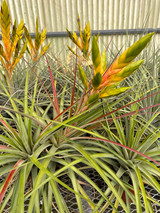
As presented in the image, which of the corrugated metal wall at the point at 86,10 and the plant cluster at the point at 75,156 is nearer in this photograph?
the plant cluster at the point at 75,156

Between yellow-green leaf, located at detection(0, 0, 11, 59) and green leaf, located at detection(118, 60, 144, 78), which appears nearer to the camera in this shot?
green leaf, located at detection(118, 60, 144, 78)

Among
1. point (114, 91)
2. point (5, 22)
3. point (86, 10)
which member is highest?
point (86, 10)

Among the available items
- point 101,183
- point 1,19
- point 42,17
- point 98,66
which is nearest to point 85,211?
point 101,183

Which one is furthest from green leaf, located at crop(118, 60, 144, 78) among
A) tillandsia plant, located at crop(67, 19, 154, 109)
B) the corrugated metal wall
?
the corrugated metal wall

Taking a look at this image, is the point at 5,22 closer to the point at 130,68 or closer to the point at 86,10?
the point at 130,68

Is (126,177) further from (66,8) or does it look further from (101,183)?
(66,8)

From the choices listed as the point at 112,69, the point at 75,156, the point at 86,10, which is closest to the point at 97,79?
the point at 112,69

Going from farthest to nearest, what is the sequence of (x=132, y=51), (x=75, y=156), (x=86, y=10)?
(x=86, y=10), (x=75, y=156), (x=132, y=51)

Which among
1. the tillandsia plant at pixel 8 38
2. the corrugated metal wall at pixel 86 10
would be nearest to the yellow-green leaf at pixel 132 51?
the tillandsia plant at pixel 8 38

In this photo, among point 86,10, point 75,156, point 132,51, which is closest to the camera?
point 132,51

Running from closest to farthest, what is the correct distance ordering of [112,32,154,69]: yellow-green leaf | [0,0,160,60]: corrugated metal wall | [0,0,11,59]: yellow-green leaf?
[112,32,154,69]: yellow-green leaf
[0,0,11,59]: yellow-green leaf
[0,0,160,60]: corrugated metal wall

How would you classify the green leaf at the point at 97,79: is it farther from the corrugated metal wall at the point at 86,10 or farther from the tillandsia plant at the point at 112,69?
the corrugated metal wall at the point at 86,10

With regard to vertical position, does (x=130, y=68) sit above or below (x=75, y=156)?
above

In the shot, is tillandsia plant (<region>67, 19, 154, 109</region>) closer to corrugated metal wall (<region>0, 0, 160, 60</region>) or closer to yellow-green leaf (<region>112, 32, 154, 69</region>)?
yellow-green leaf (<region>112, 32, 154, 69</region>)
